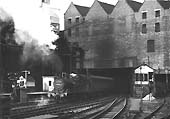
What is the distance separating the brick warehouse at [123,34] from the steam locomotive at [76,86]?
1502mm

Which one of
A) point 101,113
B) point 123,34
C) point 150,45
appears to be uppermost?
point 123,34

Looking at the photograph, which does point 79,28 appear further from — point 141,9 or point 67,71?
point 141,9

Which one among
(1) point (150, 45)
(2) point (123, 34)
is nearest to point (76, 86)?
(2) point (123, 34)

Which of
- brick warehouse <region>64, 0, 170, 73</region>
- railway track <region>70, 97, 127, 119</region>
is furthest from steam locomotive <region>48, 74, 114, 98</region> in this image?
railway track <region>70, 97, 127, 119</region>

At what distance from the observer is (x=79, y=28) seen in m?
18.7

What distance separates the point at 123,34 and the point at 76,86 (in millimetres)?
4983

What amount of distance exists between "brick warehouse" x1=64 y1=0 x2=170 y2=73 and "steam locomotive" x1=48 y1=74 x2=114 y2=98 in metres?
1.50

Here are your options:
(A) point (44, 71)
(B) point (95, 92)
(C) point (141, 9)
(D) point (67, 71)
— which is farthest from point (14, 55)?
(C) point (141, 9)

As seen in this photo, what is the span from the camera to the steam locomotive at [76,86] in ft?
56.0

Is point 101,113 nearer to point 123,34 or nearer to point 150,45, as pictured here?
point 123,34

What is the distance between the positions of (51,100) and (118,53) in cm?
564

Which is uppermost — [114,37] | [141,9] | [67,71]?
[141,9]

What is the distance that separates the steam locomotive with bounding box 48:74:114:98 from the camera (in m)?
17.1

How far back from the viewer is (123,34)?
600 inches
